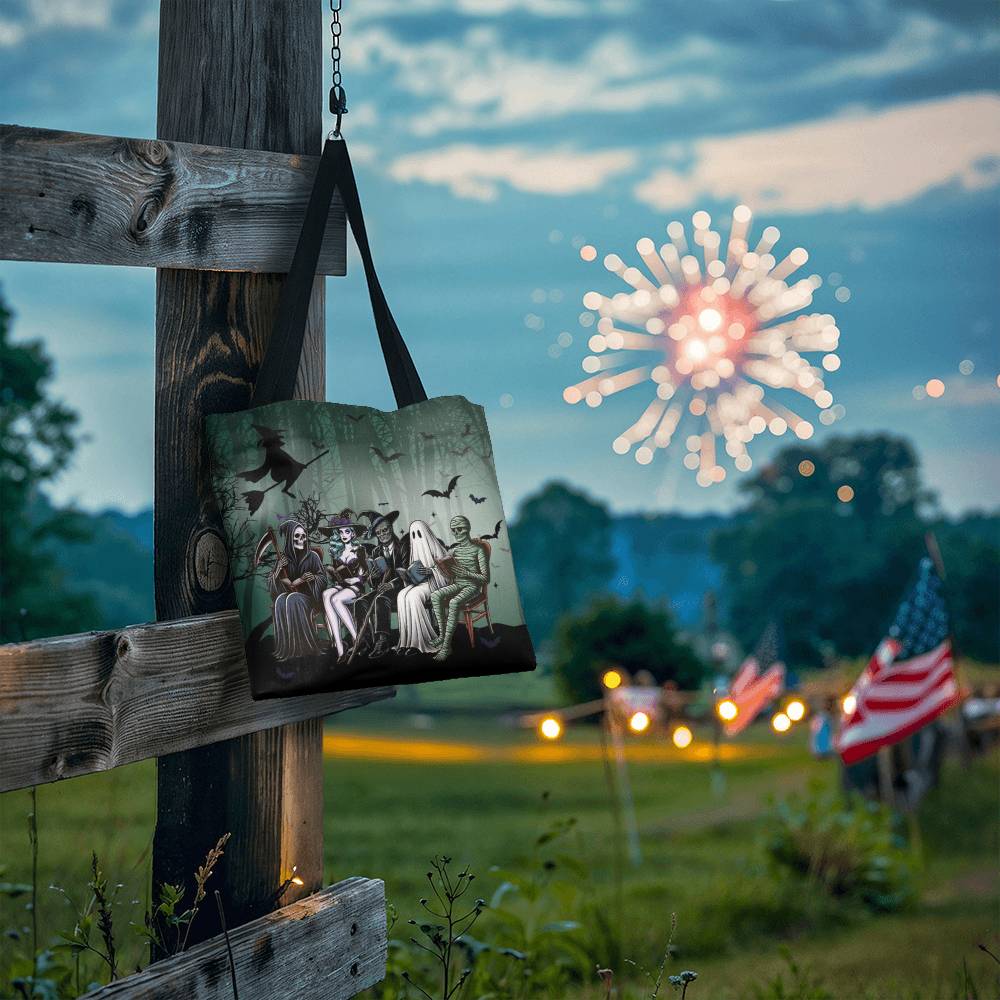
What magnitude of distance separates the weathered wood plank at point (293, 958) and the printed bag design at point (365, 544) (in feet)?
1.85

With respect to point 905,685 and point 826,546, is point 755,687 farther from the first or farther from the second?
point 826,546

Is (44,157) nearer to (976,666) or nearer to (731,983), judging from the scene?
(731,983)

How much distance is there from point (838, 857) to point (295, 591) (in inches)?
292

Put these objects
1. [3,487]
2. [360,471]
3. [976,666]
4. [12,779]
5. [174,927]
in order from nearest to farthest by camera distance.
Answer: [12,779] < [360,471] < [174,927] < [3,487] < [976,666]

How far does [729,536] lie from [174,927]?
27219 mm

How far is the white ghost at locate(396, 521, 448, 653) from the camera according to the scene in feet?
Result: 8.12

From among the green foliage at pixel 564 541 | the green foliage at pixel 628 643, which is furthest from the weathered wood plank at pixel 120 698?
the green foliage at pixel 564 541

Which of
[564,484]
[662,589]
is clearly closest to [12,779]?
[662,589]

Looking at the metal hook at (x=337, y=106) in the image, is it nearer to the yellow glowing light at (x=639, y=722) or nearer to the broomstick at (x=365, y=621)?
the broomstick at (x=365, y=621)

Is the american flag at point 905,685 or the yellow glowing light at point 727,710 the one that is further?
the american flag at point 905,685

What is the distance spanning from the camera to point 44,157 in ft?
7.23

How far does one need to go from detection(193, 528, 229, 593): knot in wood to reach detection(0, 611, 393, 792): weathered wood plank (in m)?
0.09

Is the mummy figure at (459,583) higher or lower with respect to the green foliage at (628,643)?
higher

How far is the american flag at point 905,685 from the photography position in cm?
773
